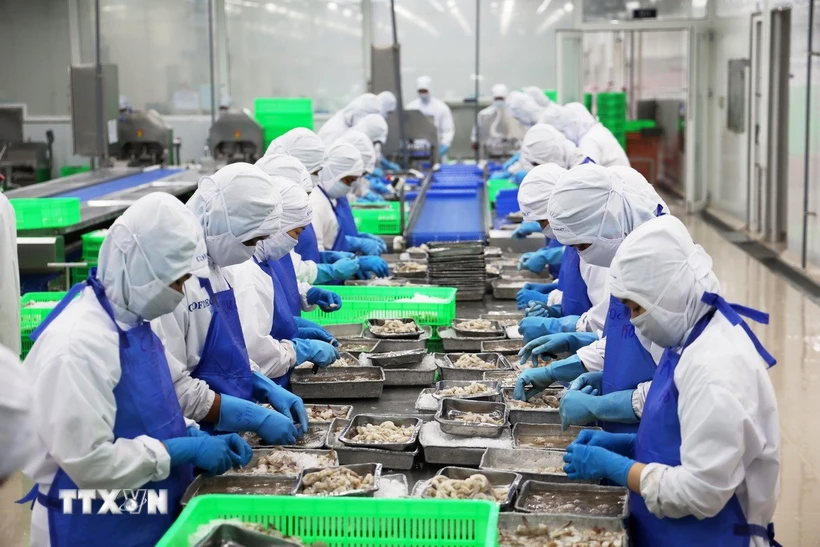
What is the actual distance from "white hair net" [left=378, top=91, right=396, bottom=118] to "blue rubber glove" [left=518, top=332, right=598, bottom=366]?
7.05 meters

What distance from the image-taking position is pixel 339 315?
4633 mm

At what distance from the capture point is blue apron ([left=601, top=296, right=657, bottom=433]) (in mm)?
3000

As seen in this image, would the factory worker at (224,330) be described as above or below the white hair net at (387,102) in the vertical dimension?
below

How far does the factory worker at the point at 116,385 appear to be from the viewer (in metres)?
2.22

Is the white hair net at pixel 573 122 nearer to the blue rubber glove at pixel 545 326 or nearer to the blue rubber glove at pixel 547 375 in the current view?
the blue rubber glove at pixel 545 326

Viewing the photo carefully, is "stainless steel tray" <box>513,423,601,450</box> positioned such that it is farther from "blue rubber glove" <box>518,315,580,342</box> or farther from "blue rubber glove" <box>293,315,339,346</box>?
Answer: "blue rubber glove" <box>293,315,339,346</box>

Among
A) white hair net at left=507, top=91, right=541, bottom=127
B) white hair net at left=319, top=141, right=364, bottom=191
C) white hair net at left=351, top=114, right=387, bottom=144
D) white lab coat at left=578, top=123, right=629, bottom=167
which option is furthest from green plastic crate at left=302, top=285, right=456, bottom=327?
white hair net at left=507, top=91, right=541, bottom=127

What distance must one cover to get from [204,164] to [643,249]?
8.73 metres

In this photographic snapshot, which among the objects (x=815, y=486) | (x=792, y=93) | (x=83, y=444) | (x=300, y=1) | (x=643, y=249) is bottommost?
(x=815, y=486)

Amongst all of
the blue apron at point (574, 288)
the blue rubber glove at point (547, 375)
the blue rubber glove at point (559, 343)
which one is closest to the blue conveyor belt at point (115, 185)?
the blue apron at point (574, 288)

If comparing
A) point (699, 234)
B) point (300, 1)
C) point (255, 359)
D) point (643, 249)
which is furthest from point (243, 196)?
point (300, 1)

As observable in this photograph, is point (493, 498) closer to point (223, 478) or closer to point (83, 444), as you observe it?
point (223, 478)

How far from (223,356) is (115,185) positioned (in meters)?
6.47

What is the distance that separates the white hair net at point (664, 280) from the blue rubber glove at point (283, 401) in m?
1.18
